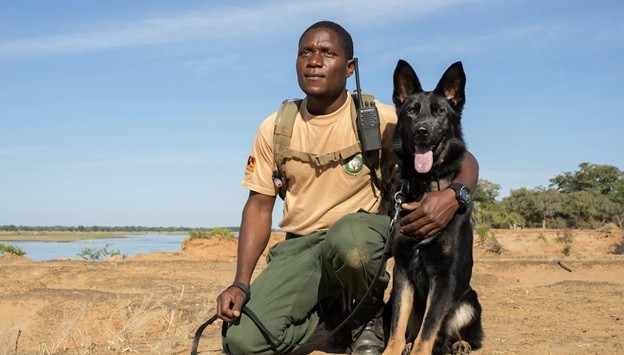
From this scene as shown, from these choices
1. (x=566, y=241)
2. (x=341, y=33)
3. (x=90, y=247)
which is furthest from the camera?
(x=90, y=247)

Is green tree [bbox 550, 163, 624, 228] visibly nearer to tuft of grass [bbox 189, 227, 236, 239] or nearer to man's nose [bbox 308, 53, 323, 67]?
tuft of grass [bbox 189, 227, 236, 239]

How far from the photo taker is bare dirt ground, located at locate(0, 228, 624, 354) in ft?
16.1

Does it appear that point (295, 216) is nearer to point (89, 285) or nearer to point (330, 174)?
→ point (330, 174)

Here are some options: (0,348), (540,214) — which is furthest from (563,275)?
(540,214)

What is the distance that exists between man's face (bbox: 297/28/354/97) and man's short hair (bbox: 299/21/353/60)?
4 cm

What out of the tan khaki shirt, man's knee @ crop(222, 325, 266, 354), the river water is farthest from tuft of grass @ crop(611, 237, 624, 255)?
man's knee @ crop(222, 325, 266, 354)

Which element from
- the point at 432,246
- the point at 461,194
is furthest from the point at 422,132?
the point at 432,246

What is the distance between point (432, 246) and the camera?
12.8 ft

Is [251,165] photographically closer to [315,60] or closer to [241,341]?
[315,60]

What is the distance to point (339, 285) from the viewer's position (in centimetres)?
446

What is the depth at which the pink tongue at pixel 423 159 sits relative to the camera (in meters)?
4.04

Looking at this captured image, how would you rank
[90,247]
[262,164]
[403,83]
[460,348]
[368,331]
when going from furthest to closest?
[90,247]
[262,164]
[368,331]
[403,83]
[460,348]

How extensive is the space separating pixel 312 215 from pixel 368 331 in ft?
2.79

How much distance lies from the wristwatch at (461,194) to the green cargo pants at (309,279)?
0.50m
